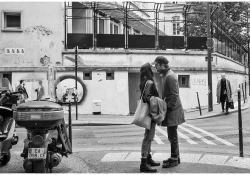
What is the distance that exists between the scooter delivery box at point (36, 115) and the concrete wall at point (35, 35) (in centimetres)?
1365

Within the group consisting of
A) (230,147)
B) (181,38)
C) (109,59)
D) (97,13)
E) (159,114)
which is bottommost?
(230,147)

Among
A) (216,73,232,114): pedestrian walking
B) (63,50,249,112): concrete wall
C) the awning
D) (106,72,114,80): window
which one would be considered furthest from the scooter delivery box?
the awning

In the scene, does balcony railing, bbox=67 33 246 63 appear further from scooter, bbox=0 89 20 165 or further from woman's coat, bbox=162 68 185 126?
woman's coat, bbox=162 68 185 126

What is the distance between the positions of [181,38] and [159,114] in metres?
15.5

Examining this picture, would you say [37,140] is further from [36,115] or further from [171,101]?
[171,101]

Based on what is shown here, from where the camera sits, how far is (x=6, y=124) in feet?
20.3

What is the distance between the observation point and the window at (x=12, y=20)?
59.8 ft

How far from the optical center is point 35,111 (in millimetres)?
5031

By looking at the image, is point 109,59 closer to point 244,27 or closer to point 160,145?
point 160,145

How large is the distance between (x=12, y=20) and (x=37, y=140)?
1457 centimetres

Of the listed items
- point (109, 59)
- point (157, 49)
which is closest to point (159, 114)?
point (109, 59)

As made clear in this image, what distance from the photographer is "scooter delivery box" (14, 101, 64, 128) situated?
197 inches

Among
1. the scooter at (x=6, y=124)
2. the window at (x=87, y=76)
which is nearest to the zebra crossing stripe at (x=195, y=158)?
the scooter at (x=6, y=124)

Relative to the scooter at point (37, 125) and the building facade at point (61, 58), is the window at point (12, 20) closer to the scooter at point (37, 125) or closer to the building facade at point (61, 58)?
the building facade at point (61, 58)
